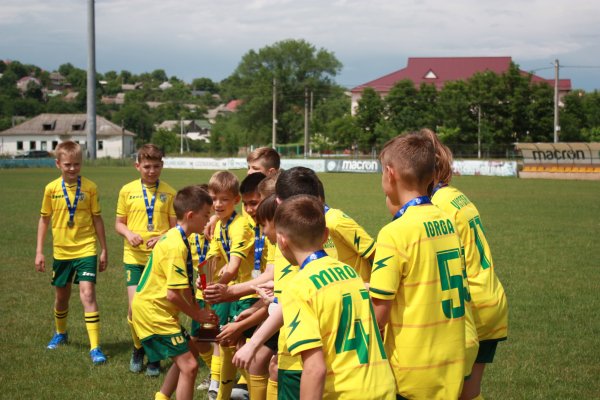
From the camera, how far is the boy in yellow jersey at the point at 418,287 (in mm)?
3486

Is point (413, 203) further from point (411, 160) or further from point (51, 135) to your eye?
point (51, 135)

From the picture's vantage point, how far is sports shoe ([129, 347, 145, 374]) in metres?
7.18

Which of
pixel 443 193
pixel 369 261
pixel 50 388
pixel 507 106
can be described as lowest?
pixel 50 388

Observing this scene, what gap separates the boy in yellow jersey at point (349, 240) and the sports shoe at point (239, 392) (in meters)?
2.13

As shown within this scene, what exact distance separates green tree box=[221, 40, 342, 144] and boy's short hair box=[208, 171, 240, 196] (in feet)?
331

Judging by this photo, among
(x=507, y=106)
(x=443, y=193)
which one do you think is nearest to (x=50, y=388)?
(x=443, y=193)

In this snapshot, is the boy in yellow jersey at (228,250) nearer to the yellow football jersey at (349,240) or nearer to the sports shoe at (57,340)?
the yellow football jersey at (349,240)

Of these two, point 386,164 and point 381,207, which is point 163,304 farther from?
point 381,207

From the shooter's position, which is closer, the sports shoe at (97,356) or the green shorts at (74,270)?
the sports shoe at (97,356)

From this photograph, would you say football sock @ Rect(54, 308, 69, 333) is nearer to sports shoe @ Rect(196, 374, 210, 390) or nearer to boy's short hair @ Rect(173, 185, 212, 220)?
sports shoe @ Rect(196, 374, 210, 390)

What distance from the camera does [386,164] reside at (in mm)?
3656

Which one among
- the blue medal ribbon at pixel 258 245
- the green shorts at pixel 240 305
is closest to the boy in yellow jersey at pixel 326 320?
the blue medal ribbon at pixel 258 245

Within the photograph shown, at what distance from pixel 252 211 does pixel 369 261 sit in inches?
55.9

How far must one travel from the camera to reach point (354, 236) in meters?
4.42
